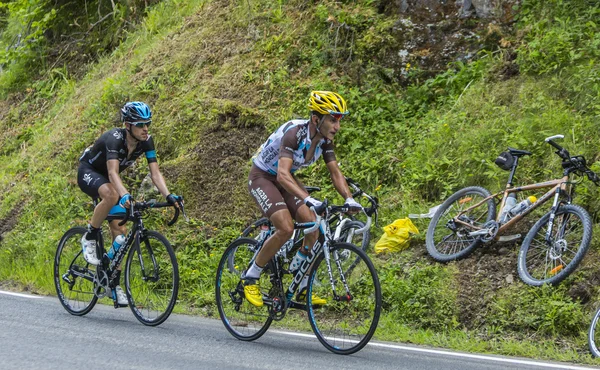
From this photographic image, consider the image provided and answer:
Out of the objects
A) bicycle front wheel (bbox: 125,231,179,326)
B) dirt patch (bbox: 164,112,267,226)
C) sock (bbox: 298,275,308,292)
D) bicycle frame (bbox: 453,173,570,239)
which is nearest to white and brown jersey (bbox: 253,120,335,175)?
sock (bbox: 298,275,308,292)

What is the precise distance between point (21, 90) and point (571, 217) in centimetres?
1597

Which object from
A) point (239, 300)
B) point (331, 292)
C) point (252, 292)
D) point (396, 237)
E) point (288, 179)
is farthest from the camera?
point (396, 237)

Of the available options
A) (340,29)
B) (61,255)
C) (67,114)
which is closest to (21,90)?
(67,114)

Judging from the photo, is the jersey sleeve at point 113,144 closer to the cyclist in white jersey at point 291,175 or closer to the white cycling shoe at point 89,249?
the white cycling shoe at point 89,249

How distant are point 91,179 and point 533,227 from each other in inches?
206

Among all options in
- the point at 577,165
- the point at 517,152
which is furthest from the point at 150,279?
the point at 577,165

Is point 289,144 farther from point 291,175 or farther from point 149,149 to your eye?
point 149,149

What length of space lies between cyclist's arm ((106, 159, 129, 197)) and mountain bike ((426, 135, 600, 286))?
13.1 feet

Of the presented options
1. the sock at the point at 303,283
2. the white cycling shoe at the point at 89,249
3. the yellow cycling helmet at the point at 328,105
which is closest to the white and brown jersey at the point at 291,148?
the yellow cycling helmet at the point at 328,105

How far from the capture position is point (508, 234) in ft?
33.7

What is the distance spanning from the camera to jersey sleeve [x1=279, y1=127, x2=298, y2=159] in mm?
8162

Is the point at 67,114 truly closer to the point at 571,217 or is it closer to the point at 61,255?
the point at 61,255

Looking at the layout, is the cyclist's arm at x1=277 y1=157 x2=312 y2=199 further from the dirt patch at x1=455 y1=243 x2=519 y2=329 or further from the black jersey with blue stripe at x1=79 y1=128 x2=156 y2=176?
the dirt patch at x1=455 y1=243 x2=519 y2=329

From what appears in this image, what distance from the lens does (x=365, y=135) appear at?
43.6 ft
